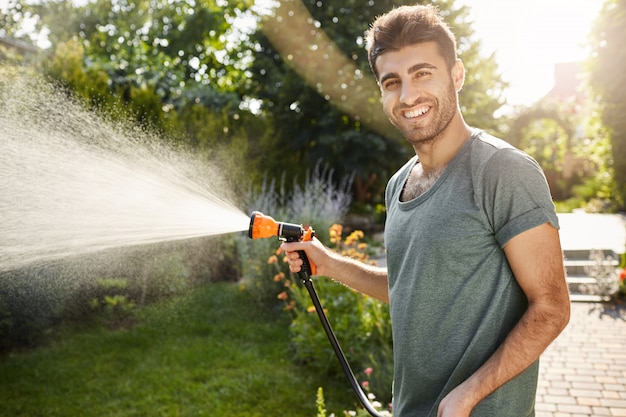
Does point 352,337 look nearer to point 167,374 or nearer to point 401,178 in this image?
point 167,374

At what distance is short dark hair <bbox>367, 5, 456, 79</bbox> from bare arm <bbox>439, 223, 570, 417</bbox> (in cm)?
73

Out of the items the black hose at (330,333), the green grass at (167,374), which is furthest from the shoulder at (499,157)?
the green grass at (167,374)

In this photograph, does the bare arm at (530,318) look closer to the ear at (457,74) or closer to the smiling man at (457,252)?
the smiling man at (457,252)

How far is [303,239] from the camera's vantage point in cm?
217

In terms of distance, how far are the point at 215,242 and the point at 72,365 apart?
373 cm

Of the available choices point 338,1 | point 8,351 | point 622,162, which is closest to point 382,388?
point 8,351

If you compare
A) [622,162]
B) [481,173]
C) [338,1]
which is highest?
[338,1]

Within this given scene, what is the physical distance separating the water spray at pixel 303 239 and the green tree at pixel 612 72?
13.4 metres

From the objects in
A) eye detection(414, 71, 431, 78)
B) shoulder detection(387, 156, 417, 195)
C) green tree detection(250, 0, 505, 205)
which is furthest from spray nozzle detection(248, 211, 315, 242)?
green tree detection(250, 0, 505, 205)

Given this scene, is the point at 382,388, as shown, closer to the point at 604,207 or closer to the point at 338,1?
the point at 338,1

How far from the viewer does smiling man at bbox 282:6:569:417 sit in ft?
4.24

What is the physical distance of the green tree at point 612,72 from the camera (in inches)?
489

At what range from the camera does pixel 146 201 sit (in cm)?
410

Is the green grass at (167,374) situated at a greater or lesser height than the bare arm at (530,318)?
lesser
